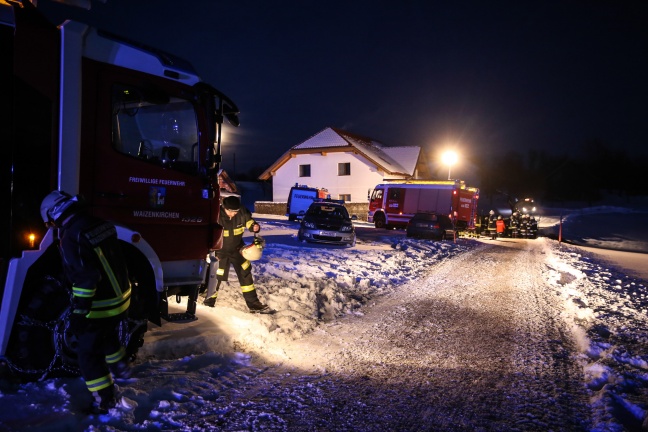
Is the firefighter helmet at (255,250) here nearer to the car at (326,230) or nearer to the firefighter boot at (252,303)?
the firefighter boot at (252,303)

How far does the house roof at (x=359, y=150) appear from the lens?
40312mm

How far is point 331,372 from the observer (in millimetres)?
5000

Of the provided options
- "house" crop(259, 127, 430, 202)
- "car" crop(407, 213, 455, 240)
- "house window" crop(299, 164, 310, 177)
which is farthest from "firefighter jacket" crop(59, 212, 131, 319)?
"house window" crop(299, 164, 310, 177)

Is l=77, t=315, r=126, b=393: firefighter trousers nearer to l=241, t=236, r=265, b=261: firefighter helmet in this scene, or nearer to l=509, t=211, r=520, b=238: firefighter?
l=241, t=236, r=265, b=261: firefighter helmet

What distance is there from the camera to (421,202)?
28.2m

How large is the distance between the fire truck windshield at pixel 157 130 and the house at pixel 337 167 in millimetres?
34014

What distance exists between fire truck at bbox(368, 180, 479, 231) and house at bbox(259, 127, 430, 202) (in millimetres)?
9181

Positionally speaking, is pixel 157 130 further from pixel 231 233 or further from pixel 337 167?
pixel 337 167

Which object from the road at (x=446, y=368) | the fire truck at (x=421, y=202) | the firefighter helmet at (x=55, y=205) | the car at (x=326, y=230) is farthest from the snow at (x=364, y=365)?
the fire truck at (x=421, y=202)

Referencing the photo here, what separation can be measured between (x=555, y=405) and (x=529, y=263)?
12.3 meters

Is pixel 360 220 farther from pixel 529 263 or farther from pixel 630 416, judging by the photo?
pixel 630 416

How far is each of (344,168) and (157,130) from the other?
3650 centimetres

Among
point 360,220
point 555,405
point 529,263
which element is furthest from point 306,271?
point 360,220

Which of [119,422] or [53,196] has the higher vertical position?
[53,196]
